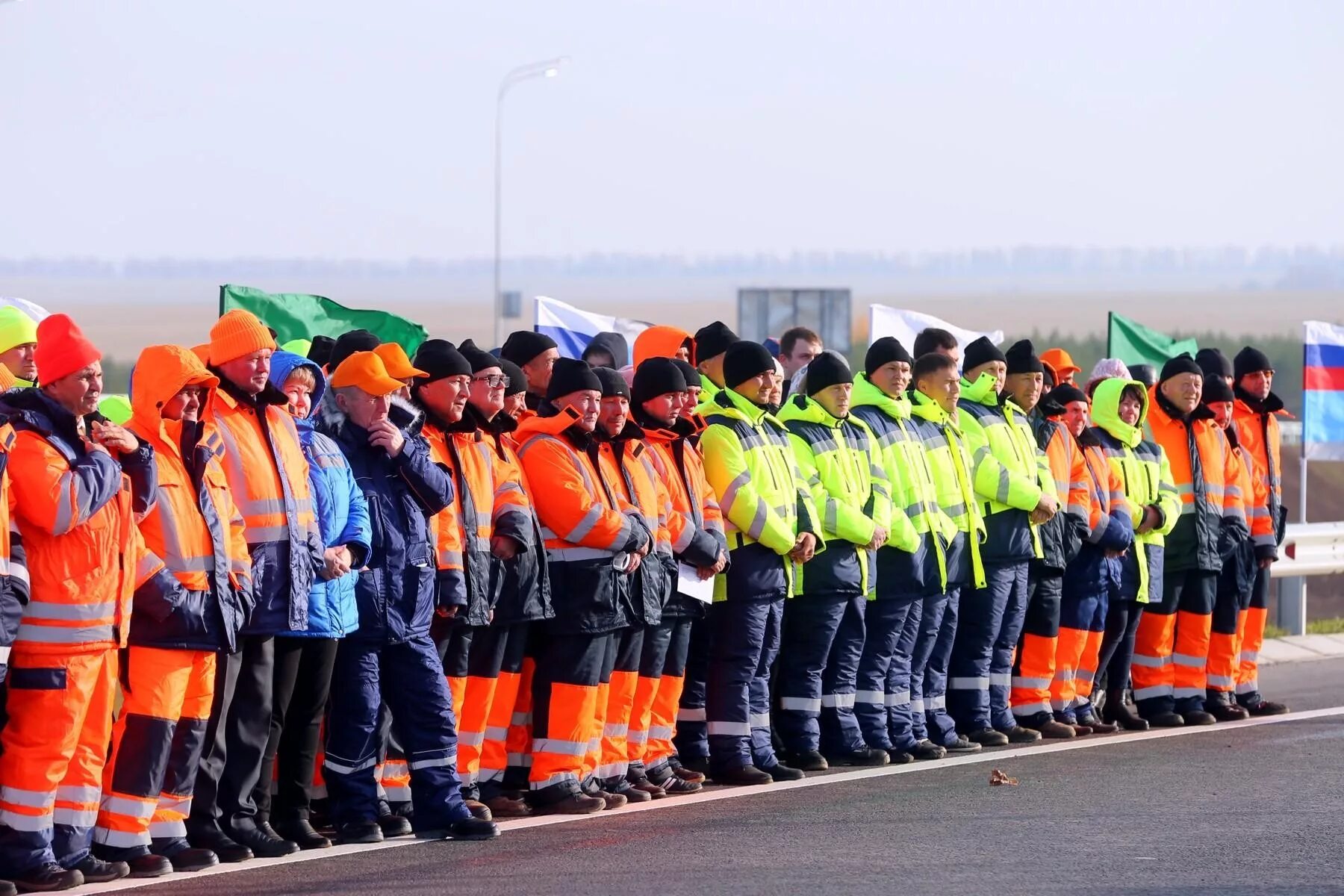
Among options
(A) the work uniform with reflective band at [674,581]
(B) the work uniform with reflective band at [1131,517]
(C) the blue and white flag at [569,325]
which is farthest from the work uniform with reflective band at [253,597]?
(B) the work uniform with reflective band at [1131,517]

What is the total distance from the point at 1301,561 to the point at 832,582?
283 inches

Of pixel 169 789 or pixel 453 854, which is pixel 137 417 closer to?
pixel 169 789

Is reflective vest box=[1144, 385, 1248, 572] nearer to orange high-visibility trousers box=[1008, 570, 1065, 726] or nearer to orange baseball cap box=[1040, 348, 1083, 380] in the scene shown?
orange baseball cap box=[1040, 348, 1083, 380]

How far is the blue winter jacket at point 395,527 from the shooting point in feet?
32.3

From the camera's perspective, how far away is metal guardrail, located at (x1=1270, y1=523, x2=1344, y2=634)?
59.1ft

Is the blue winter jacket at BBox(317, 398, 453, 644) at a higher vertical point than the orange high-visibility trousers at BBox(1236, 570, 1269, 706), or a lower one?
higher

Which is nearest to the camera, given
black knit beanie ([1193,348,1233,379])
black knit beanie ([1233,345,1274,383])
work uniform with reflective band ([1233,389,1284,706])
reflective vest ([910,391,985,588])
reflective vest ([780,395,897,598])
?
reflective vest ([780,395,897,598])

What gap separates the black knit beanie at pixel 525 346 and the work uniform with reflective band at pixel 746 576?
948mm

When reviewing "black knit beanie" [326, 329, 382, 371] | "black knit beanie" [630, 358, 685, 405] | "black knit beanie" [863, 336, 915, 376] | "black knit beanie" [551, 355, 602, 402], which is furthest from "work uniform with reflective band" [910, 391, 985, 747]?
"black knit beanie" [326, 329, 382, 371]

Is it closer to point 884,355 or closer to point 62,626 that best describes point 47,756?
point 62,626

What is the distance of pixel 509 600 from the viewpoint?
34.6 feet

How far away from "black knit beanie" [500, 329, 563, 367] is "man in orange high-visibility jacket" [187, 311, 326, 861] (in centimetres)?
275

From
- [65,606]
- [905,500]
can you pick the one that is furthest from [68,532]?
[905,500]

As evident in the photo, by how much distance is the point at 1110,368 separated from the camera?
15.7 m
